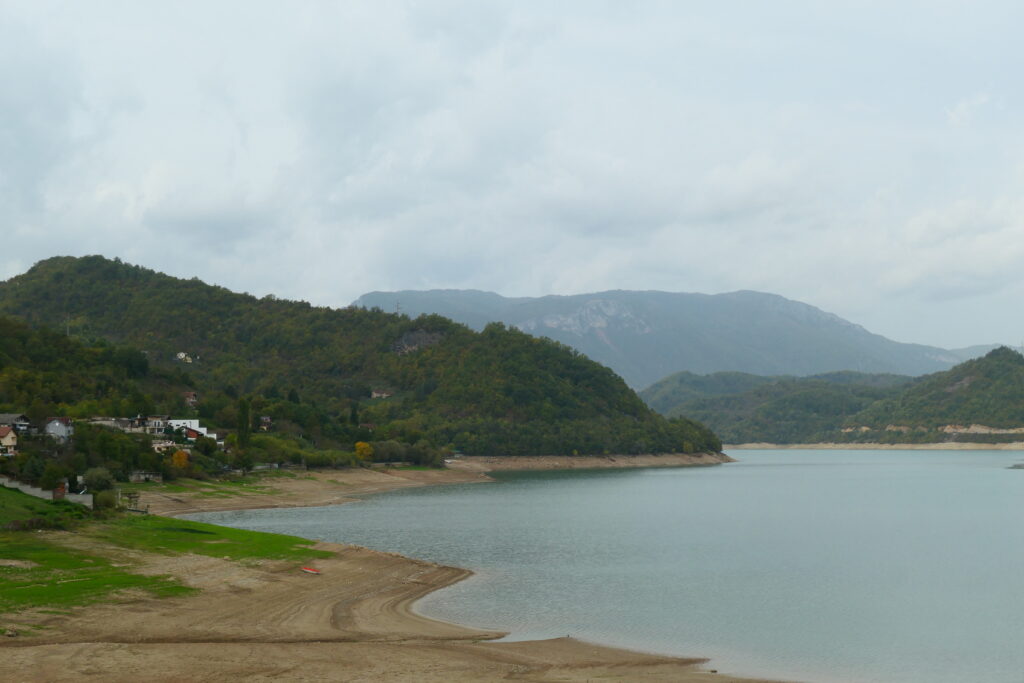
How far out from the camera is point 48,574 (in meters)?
28.8

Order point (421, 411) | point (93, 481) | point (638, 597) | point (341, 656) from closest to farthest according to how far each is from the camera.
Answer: point (341, 656) < point (638, 597) < point (93, 481) < point (421, 411)

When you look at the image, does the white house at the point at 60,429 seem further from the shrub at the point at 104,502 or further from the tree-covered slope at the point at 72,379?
the shrub at the point at 104,502

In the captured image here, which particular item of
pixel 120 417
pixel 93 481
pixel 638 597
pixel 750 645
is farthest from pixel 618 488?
pixel 750 645

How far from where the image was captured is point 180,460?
77625mm

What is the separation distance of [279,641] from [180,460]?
57.4m

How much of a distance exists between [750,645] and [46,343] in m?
109

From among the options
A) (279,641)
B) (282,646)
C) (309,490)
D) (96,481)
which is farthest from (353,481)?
(282,646)

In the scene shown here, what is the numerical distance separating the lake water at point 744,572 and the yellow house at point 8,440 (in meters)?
15.7

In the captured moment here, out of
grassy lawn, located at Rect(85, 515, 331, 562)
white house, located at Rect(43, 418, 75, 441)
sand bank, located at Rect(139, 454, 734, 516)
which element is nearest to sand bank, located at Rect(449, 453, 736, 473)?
sand bank, located at Rect(139, 454, 734, 516)

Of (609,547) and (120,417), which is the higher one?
(120,417)

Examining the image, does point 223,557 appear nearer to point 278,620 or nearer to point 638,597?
point 278,620

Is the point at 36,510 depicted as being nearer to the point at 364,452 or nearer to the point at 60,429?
the point at 60,429

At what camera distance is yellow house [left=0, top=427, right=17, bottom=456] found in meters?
65.8

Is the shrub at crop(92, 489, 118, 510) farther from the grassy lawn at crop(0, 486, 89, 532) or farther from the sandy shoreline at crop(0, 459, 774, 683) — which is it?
the sandy shoreline at crop(0, 459, 774, 683)
